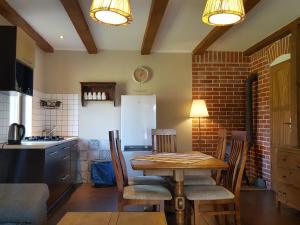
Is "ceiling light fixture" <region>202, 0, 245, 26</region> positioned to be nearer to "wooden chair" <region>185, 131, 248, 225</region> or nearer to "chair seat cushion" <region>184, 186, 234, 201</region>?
"wooden chair" <region>185, 131, 248, 225</region>

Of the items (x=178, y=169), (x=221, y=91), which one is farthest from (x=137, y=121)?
(x=178, y=169)

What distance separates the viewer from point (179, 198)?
2736mm

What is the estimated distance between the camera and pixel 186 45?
5078 mm

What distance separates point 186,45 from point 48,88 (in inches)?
97.6

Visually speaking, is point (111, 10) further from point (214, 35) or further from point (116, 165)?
point (214, 35)

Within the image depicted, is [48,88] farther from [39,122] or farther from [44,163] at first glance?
[44,163]

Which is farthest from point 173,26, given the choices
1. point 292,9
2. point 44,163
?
point 44,163

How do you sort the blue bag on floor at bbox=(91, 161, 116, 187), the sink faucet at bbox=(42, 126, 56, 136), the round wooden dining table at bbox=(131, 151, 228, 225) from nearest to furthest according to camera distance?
1. the round wooden dining table at bbox=(131, 151, 228, 225)
2. the blue bag on floor at bbox=(91, 161, 116, 187)
3. the sink faucet at bbox=(42, 126, 56, 136)

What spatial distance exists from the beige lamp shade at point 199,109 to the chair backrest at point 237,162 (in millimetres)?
1916

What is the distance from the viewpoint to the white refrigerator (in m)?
4.94

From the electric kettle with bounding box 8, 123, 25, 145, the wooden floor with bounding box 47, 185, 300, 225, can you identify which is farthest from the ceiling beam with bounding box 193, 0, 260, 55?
the electric kettle with bounding box 8, 123, 25, 145

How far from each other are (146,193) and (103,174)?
96.2 inches

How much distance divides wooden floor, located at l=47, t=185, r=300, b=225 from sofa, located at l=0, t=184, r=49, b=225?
1302mm

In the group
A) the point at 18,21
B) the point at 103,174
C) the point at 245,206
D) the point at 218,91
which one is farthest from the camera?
the point at 218,91
